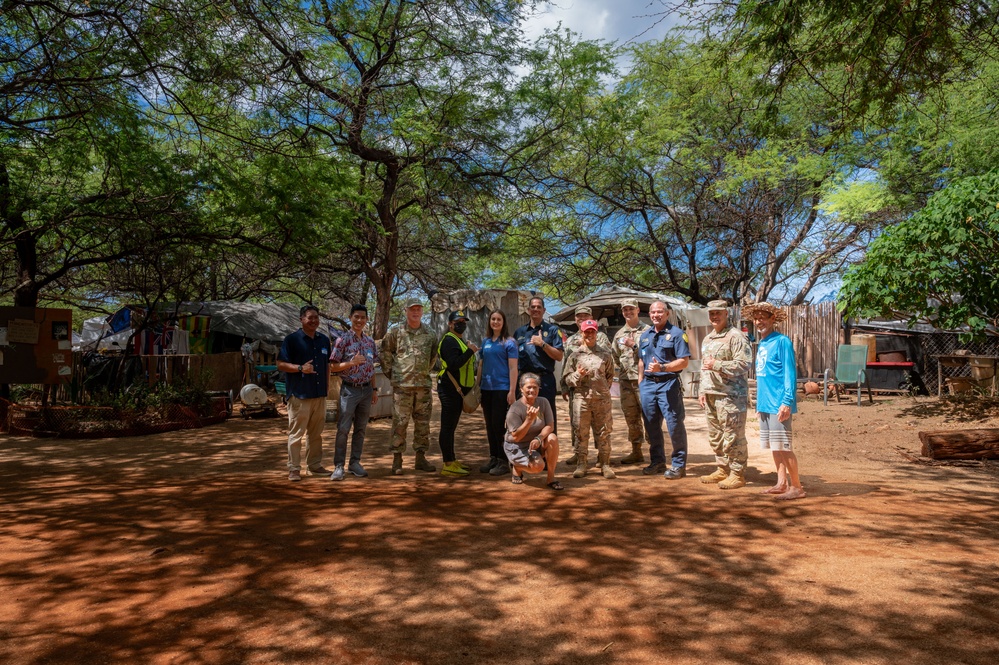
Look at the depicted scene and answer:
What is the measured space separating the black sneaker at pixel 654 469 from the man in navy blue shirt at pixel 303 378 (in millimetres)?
3466

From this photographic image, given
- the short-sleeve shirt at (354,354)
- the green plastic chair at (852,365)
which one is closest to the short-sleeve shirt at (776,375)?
the short-sleeve shirt at (354,354)

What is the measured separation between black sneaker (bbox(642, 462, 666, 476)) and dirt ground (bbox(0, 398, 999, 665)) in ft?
0.51

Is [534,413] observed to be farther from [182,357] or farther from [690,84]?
[690,84]

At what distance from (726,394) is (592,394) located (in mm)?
1275

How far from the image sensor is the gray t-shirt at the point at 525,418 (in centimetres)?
616

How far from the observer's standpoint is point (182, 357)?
43.0 ft

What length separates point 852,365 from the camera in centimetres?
1327

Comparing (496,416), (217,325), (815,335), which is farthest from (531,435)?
(217,325)

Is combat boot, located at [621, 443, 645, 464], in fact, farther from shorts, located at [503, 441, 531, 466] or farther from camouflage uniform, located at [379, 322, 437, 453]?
camouflage uniform, located at [379, 322, 437, 453]

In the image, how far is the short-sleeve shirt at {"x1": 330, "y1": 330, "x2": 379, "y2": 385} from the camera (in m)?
6.59

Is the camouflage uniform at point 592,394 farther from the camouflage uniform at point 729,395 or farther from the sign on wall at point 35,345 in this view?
the sign on wall at point 35,345

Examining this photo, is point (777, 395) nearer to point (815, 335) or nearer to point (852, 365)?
point (852, 365)

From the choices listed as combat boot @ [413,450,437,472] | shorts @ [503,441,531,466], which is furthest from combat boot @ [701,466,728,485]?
combat boot @ [413,450,437,472]

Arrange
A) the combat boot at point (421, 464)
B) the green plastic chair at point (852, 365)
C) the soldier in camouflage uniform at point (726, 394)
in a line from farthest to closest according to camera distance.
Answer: the green plastic chair at point (852, 365) < the combat boot at point (421, 464) < the soldier in camouflage uniform at point (726, 394)
